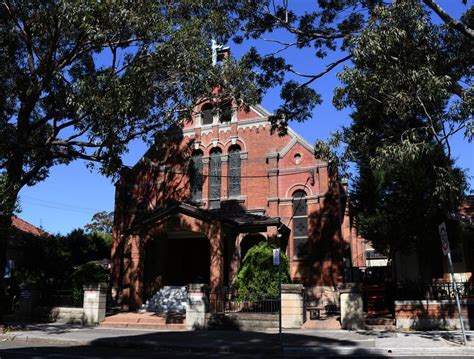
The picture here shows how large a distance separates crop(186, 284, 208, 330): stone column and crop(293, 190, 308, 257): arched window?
7.71 m

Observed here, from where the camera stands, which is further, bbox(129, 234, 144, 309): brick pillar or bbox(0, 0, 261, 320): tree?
bbox(129, 234, 144, 309): brick pillar

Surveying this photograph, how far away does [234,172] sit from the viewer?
27.8 m

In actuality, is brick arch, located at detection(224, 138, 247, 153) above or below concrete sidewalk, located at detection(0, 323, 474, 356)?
above

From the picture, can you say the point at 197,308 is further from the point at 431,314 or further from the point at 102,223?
the point at 102,223

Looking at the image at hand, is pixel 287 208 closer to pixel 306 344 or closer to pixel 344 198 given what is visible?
pixel 344 198

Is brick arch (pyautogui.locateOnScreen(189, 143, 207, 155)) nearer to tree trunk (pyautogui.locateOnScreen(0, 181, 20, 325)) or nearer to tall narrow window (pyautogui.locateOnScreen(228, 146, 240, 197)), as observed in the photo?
tall narrow window (pyautogui.locateOnScreen(228, 146, 240, 197))

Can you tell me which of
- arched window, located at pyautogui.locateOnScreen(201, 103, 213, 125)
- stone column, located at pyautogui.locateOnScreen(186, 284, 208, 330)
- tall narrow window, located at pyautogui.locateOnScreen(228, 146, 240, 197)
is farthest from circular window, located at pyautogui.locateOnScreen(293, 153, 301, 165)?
stone column, located at pyautogui.locateOnScreen(186, 284, 208, 330)

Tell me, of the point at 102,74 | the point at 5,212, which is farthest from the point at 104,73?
the point at 5,212

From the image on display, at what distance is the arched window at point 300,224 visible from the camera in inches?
977

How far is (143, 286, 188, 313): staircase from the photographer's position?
22469 millimetres

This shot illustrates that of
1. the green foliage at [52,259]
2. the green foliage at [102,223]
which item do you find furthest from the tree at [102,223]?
the green foliage at [52,259]

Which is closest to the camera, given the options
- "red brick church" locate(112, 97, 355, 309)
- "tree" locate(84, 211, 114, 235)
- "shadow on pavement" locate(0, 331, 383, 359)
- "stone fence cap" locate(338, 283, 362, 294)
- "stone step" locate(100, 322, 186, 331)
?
"shadow on pavement" locate(0, 331, 383, 359)

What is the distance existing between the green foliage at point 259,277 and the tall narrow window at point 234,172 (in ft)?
24.7

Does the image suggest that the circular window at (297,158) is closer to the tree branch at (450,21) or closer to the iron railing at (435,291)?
the iron railing at (435,291)
